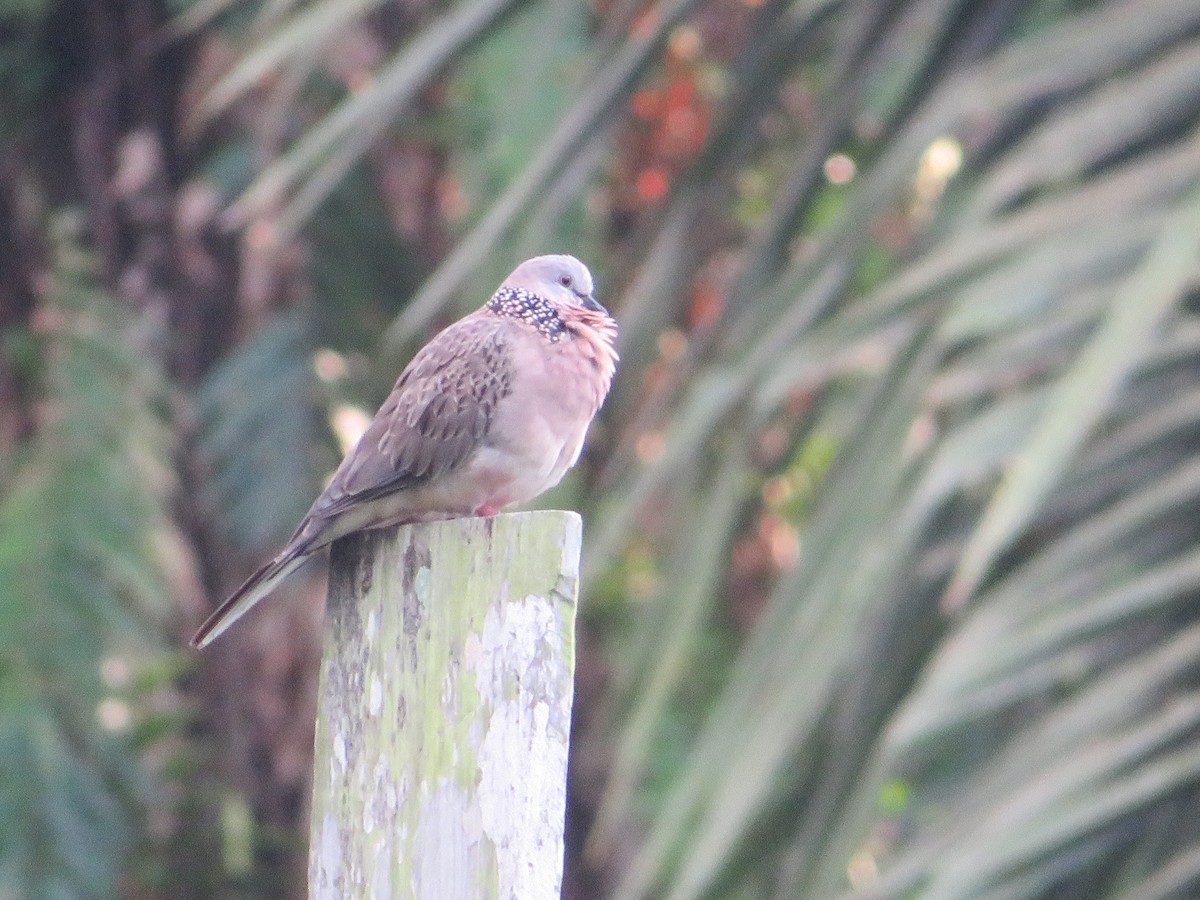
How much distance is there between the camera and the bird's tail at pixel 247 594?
9.21 ft

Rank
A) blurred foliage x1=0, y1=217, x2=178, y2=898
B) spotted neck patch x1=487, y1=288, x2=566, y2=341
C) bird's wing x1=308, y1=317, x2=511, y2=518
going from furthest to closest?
1. blurred foliage x1=0, y1=217, x2=178, y2=898
2. spotted neck patch x1=487, y1=288, x2=566, y2=341
3. bird's wing x1=308, y1=317, x2=511, y2=518

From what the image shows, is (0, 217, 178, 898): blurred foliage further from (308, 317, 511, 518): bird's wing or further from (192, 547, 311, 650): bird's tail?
(192, 547, 311, 650): bird's tail

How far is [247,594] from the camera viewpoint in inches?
114

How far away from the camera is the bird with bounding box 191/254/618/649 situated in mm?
3602

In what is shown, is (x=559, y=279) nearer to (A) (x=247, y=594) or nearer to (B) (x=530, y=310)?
(B) (x=530, y=310)

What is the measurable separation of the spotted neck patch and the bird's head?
0.04 m

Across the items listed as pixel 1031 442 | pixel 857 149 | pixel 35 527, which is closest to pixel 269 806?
pixel 35 527

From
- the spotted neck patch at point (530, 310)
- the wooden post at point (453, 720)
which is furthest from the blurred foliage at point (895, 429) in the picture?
the wooden post at point (453, 720)

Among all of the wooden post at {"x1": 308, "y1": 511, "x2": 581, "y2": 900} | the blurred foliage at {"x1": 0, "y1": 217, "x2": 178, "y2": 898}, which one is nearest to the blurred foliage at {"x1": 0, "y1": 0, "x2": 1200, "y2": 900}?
the blurred foliage at {"x1": 0, "y1": 217, "x2": 178, "y2": 898}

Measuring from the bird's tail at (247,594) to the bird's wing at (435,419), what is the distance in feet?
1.23

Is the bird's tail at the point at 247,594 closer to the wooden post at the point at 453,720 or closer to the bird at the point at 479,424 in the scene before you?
the bird at the point at 479,424

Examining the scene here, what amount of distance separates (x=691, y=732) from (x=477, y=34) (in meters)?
4.54

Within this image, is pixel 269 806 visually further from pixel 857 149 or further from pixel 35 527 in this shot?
pixel 857 149

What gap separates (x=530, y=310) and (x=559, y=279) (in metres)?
0.17
